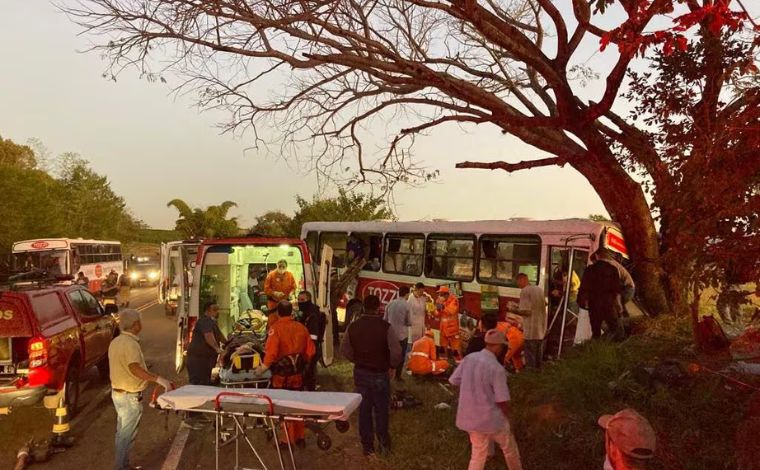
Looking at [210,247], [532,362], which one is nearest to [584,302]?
[532,362]

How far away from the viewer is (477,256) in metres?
12.6

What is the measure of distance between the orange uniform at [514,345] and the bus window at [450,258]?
216 cm

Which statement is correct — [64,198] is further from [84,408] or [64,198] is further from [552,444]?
[552,444]

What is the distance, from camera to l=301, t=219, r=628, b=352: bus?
10.9m

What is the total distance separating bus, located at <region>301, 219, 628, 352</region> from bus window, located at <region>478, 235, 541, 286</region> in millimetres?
19

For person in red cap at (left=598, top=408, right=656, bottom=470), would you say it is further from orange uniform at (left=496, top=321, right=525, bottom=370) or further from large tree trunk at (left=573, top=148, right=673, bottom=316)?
large tree trunk at (left=573, top=148, right=673, bottom=316)

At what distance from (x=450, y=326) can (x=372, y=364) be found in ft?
15.4

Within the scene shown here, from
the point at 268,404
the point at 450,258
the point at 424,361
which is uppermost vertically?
the point at 450,258

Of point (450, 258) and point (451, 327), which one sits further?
point (450, 258)

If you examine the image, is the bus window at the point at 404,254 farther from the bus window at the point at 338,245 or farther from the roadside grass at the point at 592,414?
the roadside grass at the point at 592,414

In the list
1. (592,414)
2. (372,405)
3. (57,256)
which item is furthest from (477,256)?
(57,256)

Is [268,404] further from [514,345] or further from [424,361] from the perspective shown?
[514,345]

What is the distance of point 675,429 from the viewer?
→ 6.16 meters

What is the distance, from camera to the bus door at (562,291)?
10.6 metres
